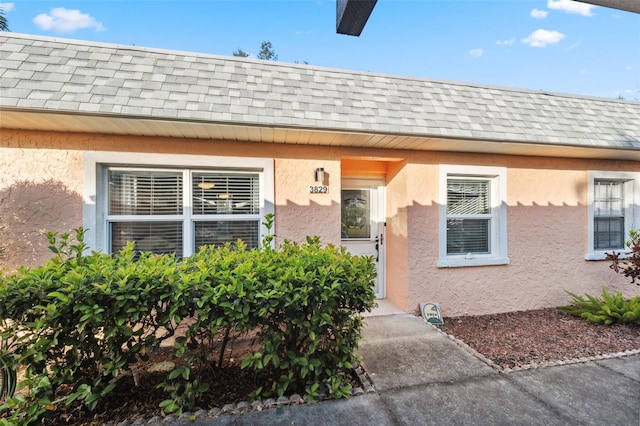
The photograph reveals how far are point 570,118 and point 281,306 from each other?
6447mm

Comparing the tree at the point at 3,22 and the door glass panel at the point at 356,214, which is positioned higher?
the tree at the point at 3,22

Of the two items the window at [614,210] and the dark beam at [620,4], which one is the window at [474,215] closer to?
the window at [614,210]

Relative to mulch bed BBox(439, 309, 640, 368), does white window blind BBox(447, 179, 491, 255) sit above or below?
above

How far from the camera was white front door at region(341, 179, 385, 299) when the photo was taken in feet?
19.5

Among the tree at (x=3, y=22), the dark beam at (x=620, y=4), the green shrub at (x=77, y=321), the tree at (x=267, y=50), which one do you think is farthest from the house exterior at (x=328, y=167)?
the tree at (x=267, y=50)

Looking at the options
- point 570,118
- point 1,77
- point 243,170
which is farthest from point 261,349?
point 570,118

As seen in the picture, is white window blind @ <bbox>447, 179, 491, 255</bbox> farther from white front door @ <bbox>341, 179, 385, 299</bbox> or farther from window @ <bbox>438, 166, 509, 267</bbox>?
white front door @ <bbox>341, 179, 385, 299</bbox>

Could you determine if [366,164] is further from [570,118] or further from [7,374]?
[7,374]

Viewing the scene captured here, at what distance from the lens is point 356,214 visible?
236 inches

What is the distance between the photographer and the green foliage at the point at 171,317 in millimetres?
2354

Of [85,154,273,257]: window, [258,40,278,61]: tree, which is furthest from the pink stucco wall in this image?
[258,40,278,61]: tree

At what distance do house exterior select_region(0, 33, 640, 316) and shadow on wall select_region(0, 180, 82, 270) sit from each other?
0.02m

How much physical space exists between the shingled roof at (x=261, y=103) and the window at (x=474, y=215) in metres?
0.87


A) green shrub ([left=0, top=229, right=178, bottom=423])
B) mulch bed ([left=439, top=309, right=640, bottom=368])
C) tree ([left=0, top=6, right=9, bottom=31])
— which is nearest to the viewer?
green shrub ([left=0, top=229, right=178, bottom=423])
